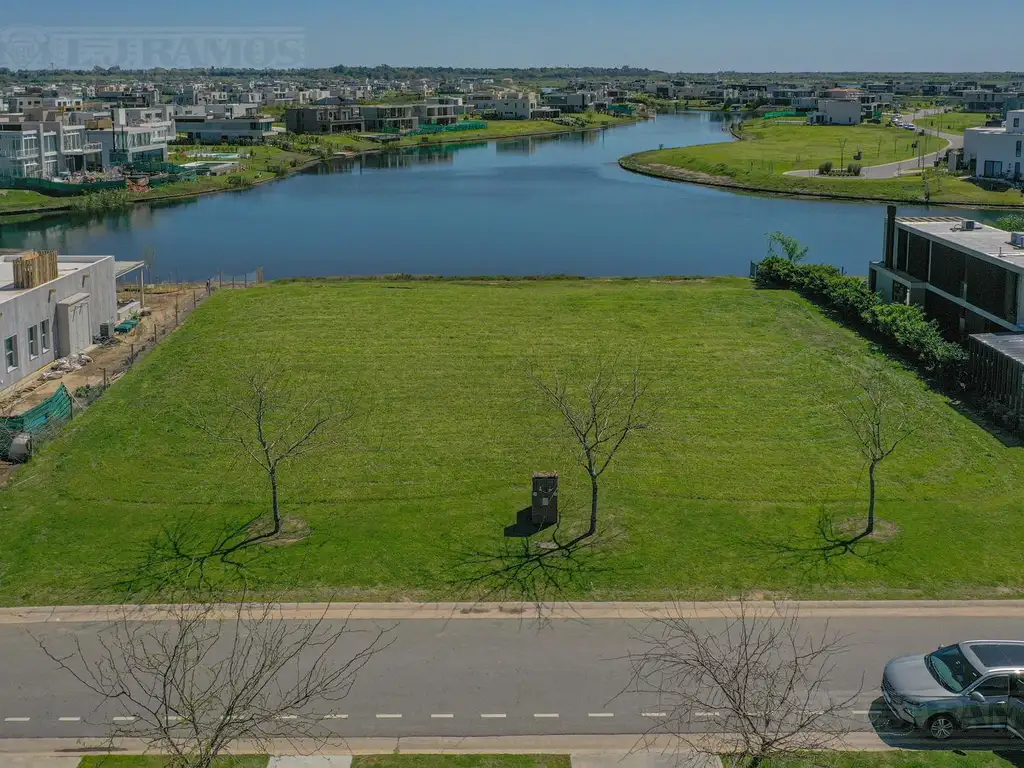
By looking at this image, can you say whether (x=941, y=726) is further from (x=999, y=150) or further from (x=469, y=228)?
(x=999, y=150)

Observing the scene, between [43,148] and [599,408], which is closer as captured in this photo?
[599,408]

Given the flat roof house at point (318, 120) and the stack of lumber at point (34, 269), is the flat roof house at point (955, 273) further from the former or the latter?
the flat roof house at point (318, 120)

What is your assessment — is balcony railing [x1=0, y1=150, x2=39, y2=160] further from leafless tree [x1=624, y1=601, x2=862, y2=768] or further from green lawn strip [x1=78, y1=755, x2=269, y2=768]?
leafless tree [x1=624, y1=601, x2=862, y2=768]

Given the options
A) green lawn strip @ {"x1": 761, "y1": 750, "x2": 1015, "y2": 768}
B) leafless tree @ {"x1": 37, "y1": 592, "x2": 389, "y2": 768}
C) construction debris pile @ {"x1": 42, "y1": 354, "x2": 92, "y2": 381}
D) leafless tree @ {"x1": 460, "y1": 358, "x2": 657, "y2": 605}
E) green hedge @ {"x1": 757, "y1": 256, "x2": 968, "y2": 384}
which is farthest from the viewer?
construction debris pile @ {"x1": 42, "y1": 354, "x2": 92, "y2": 381}

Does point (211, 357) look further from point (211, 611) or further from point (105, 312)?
point (211, 611)

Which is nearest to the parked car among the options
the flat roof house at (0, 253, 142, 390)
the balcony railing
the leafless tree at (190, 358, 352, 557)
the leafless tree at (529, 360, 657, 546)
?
the leafless tree at (529, 360, 657, 546)

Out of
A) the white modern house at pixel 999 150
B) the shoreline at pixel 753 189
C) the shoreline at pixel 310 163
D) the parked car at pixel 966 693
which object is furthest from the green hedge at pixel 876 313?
the shoreline at pixel 310 163

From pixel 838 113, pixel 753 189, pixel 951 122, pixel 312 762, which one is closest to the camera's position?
pixel 312 762

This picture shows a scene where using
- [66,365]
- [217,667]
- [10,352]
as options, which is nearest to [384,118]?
[66,365]
